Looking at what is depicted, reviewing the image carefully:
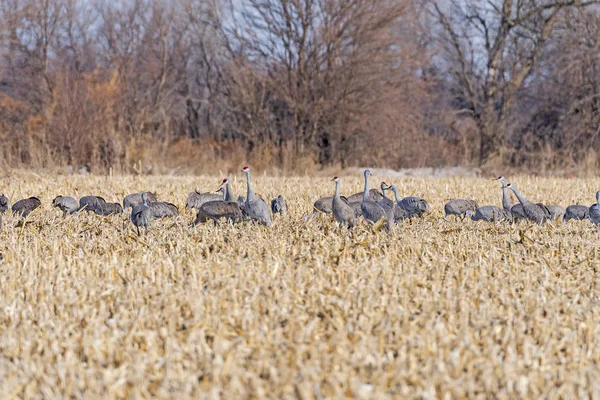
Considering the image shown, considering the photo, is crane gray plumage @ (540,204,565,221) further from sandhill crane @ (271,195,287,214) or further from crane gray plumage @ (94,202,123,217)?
crane gray plumage @ (94,202,123,217)

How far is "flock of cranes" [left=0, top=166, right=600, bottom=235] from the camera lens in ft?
24.8

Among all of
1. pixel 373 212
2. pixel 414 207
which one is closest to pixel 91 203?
pixel 373 212

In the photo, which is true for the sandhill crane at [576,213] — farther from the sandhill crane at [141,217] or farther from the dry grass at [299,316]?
the sandhill crane at [141,217]

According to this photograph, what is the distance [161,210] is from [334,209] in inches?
84.7

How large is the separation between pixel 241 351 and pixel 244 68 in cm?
2070

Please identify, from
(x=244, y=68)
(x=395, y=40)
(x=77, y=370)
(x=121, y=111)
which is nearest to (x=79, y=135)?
(x=121, y=111)

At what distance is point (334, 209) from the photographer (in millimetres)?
7719

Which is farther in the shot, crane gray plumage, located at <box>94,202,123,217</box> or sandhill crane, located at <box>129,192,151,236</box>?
crane gray plumage, located at <box>94,202,123,217</box>

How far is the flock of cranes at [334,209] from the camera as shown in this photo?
7.55m

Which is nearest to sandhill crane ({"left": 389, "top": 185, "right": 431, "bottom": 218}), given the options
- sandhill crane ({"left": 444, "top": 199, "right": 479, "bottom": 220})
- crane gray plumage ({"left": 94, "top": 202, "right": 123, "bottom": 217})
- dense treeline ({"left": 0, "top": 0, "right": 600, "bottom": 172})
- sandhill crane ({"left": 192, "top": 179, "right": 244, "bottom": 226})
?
sandhill crane ({"left": 444, "top": 199, "right": 479, "bottom": 220})

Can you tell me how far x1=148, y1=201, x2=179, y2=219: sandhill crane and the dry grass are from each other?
1.65 m

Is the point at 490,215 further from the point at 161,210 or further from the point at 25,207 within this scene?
the point at 25,207

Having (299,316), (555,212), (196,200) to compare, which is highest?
(196,200)

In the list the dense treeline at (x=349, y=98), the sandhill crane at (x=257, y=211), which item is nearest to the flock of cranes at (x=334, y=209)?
the sandhill crane at (x=257, y=211)
